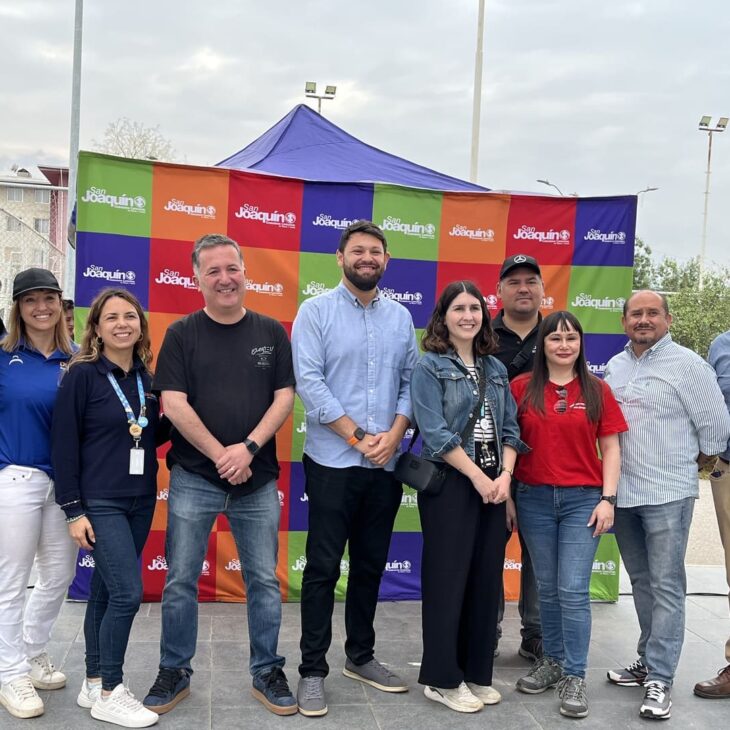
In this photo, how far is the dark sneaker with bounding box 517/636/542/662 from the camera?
152 inches

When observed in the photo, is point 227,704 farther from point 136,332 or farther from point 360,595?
point 136,332

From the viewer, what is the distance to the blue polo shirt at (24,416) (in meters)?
3.04

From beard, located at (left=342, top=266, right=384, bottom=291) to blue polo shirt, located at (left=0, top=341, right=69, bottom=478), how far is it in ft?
4.23

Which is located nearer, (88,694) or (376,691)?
(88,694)

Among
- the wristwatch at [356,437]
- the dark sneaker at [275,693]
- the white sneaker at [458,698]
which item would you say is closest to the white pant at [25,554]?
the dark sneaker at [275,693]

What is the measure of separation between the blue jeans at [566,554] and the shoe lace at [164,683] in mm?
1610

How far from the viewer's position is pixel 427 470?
125 inches

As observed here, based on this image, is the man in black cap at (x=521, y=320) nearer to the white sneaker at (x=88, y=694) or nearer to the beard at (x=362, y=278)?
the beard at (x=362, y=278)

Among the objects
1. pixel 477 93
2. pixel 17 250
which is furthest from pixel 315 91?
pixel 17 250

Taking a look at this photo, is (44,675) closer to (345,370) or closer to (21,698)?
(21,698)

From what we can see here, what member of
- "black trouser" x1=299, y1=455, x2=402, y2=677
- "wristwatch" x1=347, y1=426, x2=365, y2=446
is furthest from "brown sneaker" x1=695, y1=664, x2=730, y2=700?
"wristwatch" x1=347, y1=426, x2=365, y2=446

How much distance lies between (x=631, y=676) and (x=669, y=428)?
47.5 inches

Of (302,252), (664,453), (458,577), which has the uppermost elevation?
(302,252)

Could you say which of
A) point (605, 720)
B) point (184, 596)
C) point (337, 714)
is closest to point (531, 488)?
point (605, 720)
